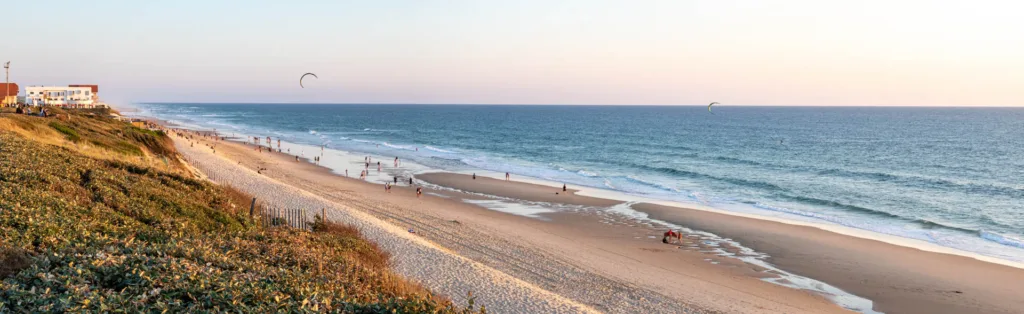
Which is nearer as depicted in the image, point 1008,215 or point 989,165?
point 1008,215

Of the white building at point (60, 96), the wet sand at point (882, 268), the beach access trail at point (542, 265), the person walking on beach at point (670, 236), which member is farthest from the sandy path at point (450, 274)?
the white building at point (60, 96)

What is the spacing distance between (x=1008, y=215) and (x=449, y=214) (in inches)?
1167

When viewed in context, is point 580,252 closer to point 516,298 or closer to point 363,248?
point 516,298

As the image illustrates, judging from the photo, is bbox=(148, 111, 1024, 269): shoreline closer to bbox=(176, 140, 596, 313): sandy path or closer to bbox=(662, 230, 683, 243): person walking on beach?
bbox=(662, 230, 683, 243): person walking on beach

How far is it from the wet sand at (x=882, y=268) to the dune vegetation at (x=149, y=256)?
16.2 m

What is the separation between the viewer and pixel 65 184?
14.1 m

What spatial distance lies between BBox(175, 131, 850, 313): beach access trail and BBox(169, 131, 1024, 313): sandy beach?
0.07 metres

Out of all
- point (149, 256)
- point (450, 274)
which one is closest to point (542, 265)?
point (450, 274)

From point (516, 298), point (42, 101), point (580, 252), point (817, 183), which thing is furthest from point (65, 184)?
point (42, 101)

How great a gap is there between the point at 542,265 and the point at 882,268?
13.1 m

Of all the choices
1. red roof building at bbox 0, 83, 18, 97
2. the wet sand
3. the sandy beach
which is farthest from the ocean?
red roof building at bbox 0, 83, 18, 97

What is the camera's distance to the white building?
8400 centimetres

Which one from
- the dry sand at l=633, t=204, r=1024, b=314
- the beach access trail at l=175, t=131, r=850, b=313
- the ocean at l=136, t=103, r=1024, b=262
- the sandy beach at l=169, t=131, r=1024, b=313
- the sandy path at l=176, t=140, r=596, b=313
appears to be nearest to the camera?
the sandy path at l=176, t=140, r=596, b=313

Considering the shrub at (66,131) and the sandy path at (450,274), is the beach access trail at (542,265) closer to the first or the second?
the sandy path at (450,274)
